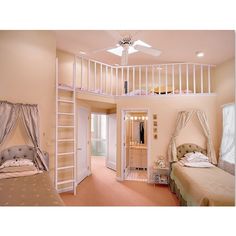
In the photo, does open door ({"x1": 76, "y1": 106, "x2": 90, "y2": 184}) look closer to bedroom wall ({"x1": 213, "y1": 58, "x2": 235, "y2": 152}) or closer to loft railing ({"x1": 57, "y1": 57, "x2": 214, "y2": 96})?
loft railing ({"x1": 57, "y1": 57, "x2": 214, "y2": 96})

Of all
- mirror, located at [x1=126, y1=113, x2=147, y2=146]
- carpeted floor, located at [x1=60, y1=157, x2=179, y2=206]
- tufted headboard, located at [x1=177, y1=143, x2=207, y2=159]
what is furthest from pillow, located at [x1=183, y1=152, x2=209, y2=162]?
mirror, located at [x1=126, y1=113, x2=147, y2=146]

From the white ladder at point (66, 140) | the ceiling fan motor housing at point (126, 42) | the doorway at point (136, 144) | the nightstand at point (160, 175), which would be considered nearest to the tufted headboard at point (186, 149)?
the nightstand at point (160, 175)

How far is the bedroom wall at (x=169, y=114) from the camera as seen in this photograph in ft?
13.4

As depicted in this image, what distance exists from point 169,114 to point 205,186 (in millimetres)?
2194

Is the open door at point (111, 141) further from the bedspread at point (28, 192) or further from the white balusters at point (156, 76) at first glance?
the bedspread at point (28, 192)

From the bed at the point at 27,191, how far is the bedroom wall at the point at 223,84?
371 cm

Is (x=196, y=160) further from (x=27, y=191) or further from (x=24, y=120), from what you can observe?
(x=24, y=120)

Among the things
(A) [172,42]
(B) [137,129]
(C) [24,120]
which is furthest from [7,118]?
(B) [137,129]

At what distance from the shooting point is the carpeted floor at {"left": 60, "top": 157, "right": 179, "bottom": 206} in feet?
10.3

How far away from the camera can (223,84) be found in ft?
12.5
